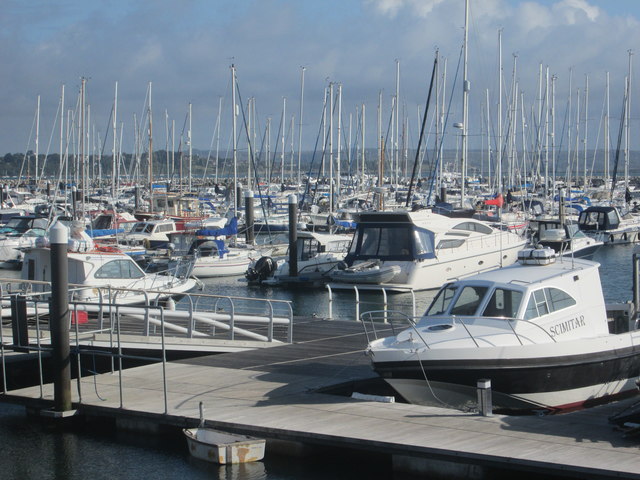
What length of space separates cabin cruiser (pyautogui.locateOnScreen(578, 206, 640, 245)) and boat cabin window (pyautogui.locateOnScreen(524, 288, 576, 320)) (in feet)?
148

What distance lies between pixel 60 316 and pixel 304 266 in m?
25.8

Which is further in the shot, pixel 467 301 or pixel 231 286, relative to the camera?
pixel 231 286

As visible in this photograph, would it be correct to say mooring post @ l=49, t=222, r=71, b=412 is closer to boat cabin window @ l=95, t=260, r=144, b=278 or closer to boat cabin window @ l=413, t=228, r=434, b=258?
boat cabin window @ l=95, t=260, r=144, b=278

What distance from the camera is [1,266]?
159 ft

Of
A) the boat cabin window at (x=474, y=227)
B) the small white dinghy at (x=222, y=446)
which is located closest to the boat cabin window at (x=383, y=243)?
the boat cabin window at (x=474, y=227)

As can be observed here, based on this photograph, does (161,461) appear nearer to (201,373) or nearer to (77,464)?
(77,464)

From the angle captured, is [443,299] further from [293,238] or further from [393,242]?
[293,238]

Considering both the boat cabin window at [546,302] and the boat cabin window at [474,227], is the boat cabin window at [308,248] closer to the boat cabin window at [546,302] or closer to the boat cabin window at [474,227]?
the boat cabin window at [474,227]

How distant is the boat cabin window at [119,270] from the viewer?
1131 inches

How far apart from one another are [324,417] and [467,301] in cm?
379

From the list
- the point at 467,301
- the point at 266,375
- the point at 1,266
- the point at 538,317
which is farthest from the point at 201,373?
the point at 1,266

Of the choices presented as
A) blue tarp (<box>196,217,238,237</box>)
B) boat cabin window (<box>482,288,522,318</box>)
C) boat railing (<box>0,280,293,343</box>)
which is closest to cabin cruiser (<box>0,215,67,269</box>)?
blue tarp (<box>196,217,238,237</box>)

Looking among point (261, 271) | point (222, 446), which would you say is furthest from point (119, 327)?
point (261, 271)

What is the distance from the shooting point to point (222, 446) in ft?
46.9
